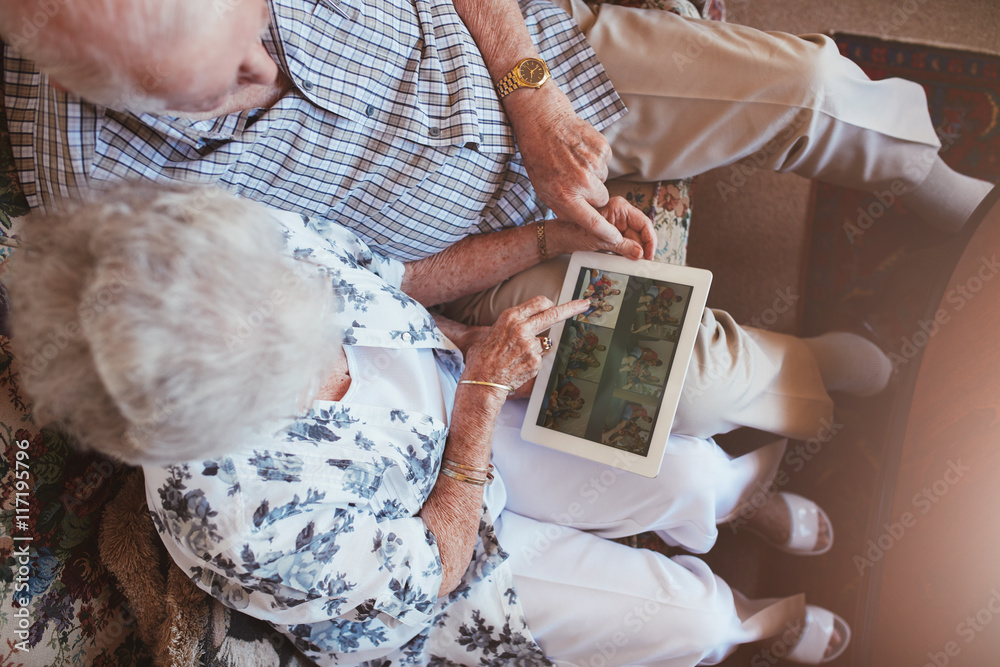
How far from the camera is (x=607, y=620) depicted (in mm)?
1041

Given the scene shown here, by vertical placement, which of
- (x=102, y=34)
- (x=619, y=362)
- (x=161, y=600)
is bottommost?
(x=161, y=600)

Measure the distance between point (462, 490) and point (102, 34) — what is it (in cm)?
79

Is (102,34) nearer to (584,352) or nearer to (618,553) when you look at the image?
(584,352)

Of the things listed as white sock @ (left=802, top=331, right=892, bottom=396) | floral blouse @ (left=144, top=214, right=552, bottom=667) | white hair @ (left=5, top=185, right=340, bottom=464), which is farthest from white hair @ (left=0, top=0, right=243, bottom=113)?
white sock @ (left=802, top=331, right=892, bottom=396)

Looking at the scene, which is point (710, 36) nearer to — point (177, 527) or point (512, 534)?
point (512, 534)

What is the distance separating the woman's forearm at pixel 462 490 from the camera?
3.14 feet

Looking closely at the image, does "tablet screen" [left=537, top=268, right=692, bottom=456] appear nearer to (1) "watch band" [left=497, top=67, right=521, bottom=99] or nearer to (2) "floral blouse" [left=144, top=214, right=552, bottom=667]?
(2) "floral blouse" [left=144, top=214, right=552, bottom=667]

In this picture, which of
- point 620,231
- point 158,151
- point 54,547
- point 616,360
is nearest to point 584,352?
point 616,360

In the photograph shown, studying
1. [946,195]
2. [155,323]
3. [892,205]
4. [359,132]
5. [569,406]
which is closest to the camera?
[155,323]

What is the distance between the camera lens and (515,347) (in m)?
1.01

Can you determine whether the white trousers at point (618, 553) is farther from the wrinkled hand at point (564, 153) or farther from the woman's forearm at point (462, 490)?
the wrinkled hand at point (564, 153)

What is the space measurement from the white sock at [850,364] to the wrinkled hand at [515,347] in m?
0.64

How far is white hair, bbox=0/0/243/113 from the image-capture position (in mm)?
599

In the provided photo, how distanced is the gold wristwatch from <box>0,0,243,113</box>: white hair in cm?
51
